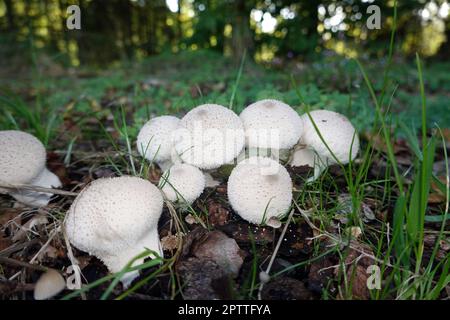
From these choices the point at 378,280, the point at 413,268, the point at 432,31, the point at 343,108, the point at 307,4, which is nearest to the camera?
the point at 378,280

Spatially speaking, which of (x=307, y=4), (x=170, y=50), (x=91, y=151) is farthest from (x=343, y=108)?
(x=170, y=50)

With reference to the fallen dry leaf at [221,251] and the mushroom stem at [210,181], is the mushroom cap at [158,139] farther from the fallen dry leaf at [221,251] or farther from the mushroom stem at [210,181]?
the fallen dry leaf at [221,251]

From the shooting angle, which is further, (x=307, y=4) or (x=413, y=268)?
(x=307, y=4)

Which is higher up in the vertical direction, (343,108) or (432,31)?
(432,31)

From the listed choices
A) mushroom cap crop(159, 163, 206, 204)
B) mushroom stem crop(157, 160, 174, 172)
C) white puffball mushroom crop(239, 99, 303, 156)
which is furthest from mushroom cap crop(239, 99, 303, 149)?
mushroom stem crop(157, 160, 174, 172)

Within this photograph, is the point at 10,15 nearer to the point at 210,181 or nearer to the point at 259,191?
the point at 210,181

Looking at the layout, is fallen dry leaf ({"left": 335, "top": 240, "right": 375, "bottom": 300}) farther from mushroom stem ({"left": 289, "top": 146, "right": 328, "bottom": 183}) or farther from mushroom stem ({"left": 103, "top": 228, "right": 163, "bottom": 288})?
mushroom stem ({"left": 103, "top": 228, "right": 163, "bottom": 288})

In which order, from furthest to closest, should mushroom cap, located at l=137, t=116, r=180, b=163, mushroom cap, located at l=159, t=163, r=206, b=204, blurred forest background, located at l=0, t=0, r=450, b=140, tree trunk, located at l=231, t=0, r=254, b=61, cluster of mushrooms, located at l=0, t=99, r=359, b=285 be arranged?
tree trunk, located at l=231, t=0, r=254, b=61
blurred forest background, located at l=0, t=0, r=450, b=140
mushroom cap, located at l=137, t=116, r=180, b=163
mushroom cap, located at l=159, t=163, r=206, b=204
cluster of mushrooms, located at l=0, t=99, r=359, b=285

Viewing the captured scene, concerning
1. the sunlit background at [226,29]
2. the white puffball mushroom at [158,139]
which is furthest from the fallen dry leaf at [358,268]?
the sunlit background at [226,29]

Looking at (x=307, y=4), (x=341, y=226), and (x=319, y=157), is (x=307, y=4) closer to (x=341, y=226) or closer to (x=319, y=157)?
(x=319, y=157)
